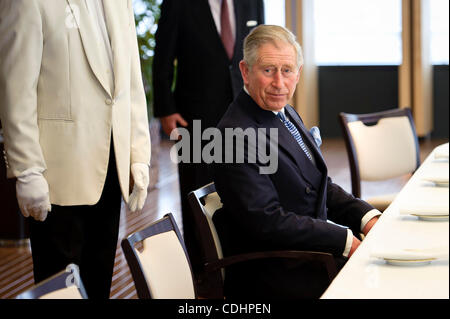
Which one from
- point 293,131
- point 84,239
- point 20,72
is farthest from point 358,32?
point 20,72

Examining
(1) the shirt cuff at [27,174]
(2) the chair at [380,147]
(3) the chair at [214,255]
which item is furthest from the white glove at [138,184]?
(2) the chair at [380,147]

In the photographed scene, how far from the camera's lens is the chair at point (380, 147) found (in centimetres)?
349

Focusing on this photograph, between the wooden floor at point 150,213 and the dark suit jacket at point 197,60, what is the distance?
0.93 metres

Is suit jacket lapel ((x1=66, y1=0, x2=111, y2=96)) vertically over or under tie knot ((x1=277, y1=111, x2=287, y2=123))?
over

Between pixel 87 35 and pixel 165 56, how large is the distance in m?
1.39

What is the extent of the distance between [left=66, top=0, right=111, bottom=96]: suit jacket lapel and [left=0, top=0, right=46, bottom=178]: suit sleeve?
4.5 inches

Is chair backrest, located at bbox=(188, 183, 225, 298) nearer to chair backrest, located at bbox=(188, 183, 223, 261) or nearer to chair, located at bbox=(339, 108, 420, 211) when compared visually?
chair backrest, located at bbox=(188, 183, 223, 261)

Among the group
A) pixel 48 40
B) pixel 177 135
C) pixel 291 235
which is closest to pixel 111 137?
pixel 48 40

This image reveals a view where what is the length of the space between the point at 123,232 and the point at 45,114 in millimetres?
2772

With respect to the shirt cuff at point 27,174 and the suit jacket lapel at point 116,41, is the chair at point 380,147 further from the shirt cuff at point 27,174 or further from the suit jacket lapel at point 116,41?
the shirt cuff at point 27,174

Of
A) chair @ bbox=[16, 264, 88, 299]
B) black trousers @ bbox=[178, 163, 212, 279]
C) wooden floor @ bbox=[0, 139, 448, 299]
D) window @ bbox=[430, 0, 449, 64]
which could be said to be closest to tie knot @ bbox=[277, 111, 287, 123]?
chair @ bbox=[16, 264, 88, 299]

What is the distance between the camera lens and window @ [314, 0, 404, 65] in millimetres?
9203
